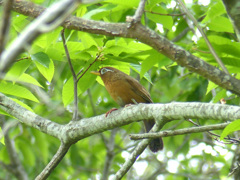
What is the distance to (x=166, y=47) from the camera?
7.97 ft

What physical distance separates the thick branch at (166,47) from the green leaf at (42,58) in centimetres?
76

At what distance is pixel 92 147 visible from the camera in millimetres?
8969

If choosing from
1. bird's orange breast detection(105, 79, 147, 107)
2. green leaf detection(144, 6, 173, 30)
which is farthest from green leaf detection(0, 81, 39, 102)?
bird's orange breast detection(105, 79, 147, 107)

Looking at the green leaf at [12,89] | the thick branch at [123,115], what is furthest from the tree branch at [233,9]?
the green leaf at [12,89]

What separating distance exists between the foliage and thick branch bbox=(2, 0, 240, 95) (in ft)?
1.13

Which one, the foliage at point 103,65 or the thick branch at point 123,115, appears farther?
the foliage at point 103,65

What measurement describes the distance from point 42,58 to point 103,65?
2.80 feet

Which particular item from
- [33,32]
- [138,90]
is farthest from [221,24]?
[138,90]

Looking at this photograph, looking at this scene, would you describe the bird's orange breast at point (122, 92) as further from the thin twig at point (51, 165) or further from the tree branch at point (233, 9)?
the tree branch at point (233, 9)

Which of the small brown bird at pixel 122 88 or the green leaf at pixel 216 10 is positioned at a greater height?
the green leaf at pixel 216 10

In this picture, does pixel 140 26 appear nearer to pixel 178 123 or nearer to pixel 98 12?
pixel 98 12

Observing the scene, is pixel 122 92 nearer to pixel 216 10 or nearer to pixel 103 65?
pixel 103 65

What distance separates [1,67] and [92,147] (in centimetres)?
807

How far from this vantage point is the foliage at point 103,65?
3.00m
